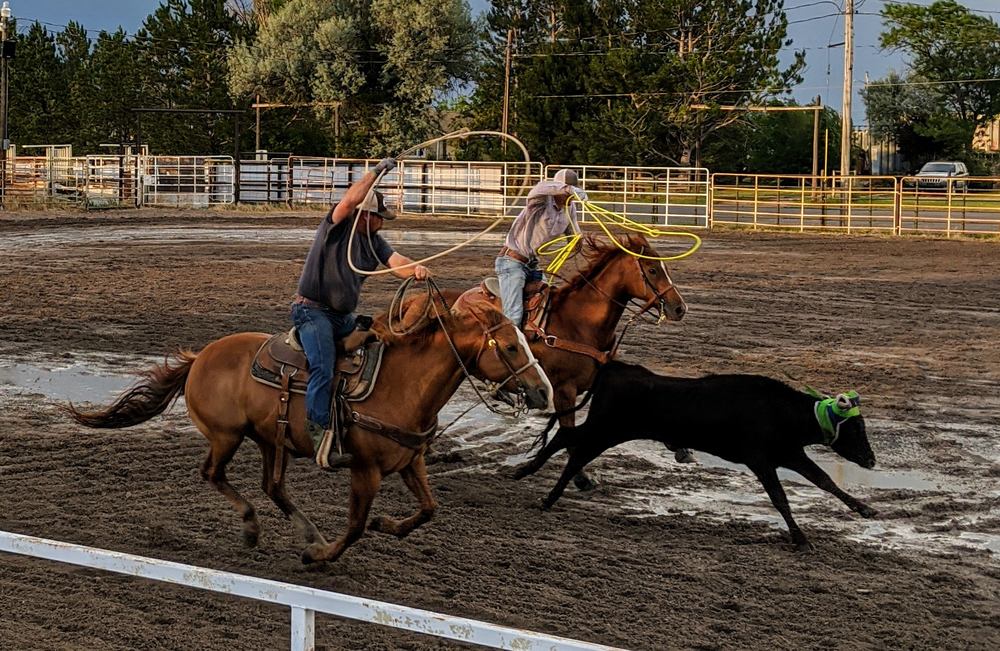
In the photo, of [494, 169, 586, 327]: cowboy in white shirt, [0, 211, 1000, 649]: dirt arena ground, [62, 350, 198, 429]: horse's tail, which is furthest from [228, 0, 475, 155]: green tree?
[62, 350, 198, 429]: horse's tail

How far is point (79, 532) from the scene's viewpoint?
7.37 m

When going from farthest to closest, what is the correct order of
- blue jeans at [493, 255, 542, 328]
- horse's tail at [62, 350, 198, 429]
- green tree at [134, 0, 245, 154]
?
green tree at [134, 0, 245, 154], blue jeans at [493, 255, 542, 328], horse's tail at [62, 350, 198, 429]

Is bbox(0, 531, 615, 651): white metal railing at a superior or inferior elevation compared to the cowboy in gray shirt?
inferior

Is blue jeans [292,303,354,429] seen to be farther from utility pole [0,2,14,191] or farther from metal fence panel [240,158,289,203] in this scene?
metal fence panel [240,158,289,203]

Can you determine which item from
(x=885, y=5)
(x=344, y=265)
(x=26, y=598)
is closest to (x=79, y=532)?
(x=26, y=598)

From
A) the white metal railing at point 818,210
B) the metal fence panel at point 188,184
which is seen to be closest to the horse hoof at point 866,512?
the white metal railing at point 818,210

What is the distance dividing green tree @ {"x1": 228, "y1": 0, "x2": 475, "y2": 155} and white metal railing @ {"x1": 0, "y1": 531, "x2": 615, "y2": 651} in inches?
2223

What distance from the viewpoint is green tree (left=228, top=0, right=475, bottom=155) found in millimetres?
61469

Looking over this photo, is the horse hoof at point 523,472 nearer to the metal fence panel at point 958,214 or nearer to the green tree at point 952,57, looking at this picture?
the metal fence panel at point 958,214

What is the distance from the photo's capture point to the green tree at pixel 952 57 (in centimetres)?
7206

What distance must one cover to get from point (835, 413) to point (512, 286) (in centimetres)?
283

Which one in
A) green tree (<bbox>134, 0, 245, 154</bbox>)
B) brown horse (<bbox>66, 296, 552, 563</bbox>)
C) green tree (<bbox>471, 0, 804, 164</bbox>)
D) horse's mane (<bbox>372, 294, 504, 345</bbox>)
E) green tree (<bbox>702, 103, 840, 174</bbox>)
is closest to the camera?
brown horse (<bbox>66, 296, 552, 563</bbox>)

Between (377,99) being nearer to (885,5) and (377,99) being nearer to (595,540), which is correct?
(885,5)

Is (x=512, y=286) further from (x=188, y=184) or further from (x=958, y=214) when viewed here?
(x=188, y=184)
